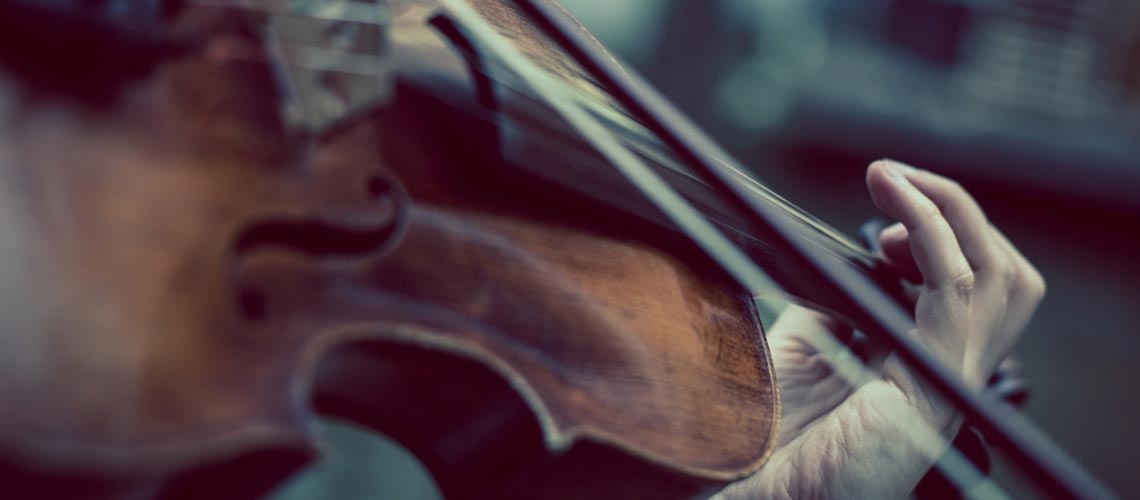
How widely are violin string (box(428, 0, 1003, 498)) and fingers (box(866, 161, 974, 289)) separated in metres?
0.11

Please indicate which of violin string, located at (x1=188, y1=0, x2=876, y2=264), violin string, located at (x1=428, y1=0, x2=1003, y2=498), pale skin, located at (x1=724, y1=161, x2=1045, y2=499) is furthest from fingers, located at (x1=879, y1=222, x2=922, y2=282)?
violin string, located at (x1=188, y1=0, x2=876, y2=264)

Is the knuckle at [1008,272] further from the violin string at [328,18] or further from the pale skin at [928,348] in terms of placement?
the violin string at [328,18]

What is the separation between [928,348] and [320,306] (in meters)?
0.43

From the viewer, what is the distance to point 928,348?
0.71 metres

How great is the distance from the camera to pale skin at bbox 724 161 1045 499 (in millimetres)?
709

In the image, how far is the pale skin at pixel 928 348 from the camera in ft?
2.33

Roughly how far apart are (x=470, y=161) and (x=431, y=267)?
72 mm

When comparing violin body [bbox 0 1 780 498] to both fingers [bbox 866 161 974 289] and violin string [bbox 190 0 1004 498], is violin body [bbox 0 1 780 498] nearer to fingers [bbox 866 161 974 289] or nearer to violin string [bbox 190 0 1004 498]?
violin string [bbox 190 0 1004 498]

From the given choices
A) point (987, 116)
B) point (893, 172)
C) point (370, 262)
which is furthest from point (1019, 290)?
point (987, 116)

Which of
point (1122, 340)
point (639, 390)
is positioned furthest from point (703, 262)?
point (1122, 340)

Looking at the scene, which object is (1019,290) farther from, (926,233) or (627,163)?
(627,163)

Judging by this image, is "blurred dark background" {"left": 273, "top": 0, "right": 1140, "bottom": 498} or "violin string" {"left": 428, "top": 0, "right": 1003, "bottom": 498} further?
"blurred dark background" {"left": 273, "top": 0, "right": 1140, "bottom": 498}

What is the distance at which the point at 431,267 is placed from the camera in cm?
49

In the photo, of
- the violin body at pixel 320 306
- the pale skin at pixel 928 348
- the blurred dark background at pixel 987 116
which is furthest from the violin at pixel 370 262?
the blurred dark background at pixel 987 116
